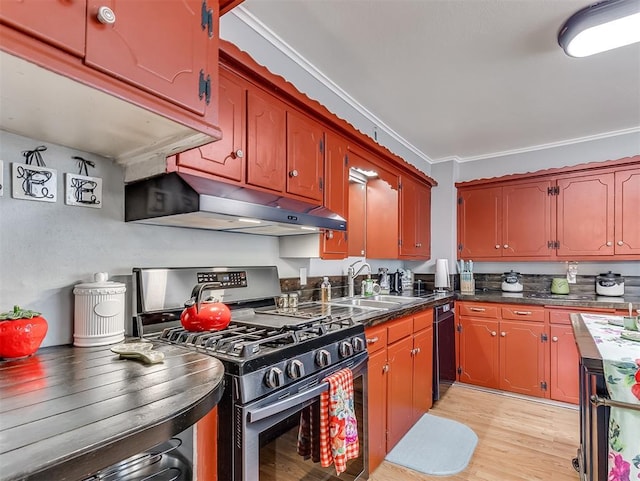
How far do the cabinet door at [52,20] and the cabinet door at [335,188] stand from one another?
1481mm

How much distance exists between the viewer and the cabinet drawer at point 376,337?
6.30 feet

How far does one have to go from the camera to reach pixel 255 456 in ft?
3.76

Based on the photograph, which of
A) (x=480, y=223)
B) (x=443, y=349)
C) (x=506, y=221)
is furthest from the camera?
(x=480, y=223)

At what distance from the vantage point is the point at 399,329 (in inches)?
89.2

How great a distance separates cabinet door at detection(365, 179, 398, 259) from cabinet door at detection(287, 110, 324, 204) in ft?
3.91

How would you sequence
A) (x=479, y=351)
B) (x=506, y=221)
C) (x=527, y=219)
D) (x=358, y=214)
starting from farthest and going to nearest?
(x=506, y=221) → (x=527, y=219) → (x=479, y=351) → (x=358, y=214)

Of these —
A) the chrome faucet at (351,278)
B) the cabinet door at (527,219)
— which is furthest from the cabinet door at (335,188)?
the cabinet door at (527,219)

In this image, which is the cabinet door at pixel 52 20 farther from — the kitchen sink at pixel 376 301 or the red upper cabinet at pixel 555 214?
the red upper cabinet at pixel 555 214

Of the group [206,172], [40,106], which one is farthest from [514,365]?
[40,106]

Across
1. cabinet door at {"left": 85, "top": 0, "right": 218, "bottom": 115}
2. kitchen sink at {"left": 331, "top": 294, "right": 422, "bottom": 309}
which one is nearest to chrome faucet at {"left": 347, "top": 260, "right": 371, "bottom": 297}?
kitchen sink at {"left": 331, "top": 294, "right": 422, "bottom": 309}

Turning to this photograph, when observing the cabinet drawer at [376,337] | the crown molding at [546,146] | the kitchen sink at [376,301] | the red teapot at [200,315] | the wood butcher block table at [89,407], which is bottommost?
the cabinet drawer at [376,337]

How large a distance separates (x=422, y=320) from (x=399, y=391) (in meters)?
0.61

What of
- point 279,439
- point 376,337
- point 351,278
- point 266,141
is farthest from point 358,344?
point 351,278

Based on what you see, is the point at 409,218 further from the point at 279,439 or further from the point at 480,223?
the point at 279,439
